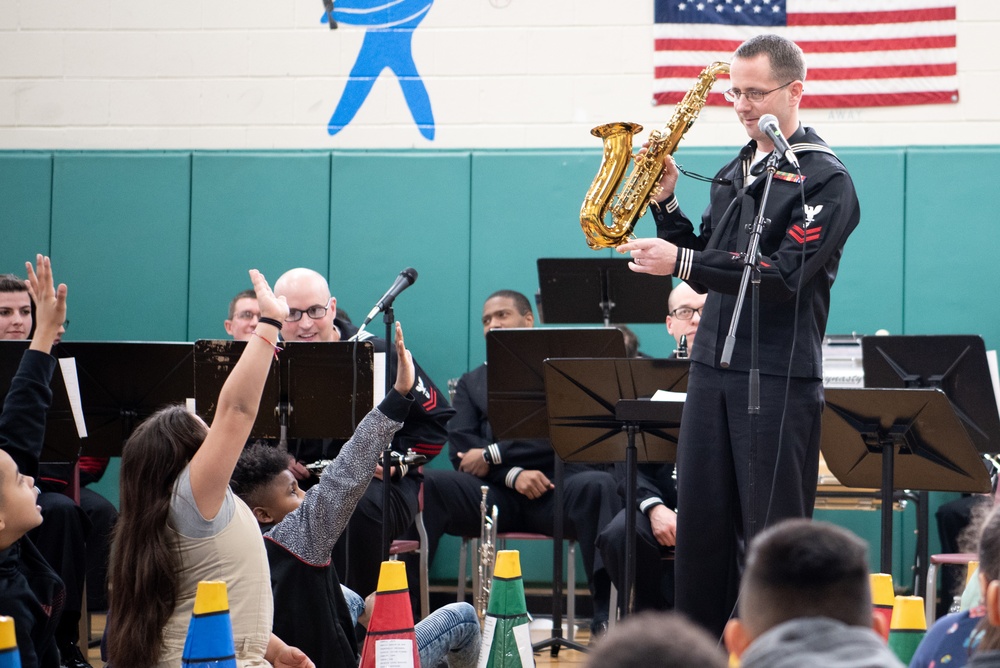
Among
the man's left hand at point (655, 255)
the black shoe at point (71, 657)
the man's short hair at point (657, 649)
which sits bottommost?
the black shoe at point (71, 657)

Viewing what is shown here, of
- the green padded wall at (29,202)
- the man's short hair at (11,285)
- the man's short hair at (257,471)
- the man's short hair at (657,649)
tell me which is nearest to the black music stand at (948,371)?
the man's short hair at (257,471)

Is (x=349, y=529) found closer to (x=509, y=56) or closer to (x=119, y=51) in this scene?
(x=509, y=56)

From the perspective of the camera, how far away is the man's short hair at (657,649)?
125 cm

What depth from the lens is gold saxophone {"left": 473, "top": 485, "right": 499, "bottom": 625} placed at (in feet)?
16.3

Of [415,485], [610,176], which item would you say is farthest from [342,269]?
[610,176]

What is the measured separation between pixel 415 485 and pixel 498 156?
2.41 metres

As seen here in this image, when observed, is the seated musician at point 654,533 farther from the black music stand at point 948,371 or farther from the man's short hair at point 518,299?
the man's short hair at point 518,299

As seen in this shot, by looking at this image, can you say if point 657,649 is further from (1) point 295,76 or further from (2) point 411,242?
(1) point 295,76

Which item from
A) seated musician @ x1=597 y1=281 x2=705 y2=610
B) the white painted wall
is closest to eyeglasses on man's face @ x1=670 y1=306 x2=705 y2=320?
seated musician @ x1=597 y1=281 x2=705 y2=610

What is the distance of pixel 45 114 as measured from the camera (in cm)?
732

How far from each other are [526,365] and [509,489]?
1.38 meters

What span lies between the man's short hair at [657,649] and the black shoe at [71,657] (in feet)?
11.6

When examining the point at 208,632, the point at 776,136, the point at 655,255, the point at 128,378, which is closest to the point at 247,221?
the point at 128,378

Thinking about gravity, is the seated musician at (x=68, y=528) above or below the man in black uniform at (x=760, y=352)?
below
